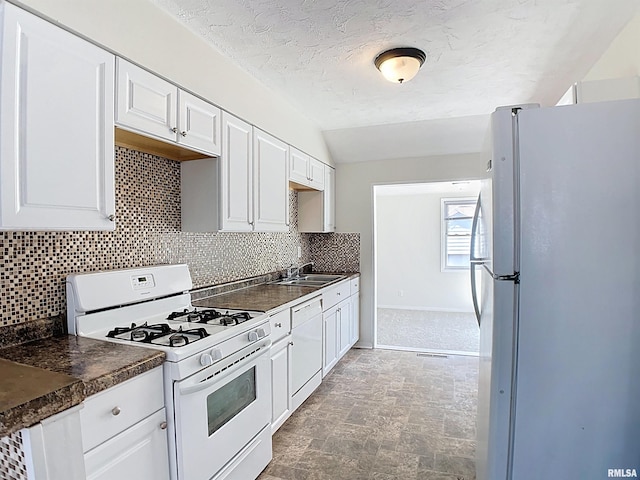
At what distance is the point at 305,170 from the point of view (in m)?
3.70

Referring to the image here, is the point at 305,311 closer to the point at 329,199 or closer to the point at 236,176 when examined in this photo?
the point at 236,176

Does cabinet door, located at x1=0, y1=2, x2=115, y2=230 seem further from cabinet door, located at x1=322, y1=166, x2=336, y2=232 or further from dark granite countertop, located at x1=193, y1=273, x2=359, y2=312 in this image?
cabinet door, located at x1=322, y1=166, x2=336, y2=232

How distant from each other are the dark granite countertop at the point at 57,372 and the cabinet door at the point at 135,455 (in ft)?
0.72

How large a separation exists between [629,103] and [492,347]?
1078 millimetres

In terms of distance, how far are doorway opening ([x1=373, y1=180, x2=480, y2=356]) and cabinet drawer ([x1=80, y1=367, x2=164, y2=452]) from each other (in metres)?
4.86

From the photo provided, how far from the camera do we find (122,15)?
1.62 meters

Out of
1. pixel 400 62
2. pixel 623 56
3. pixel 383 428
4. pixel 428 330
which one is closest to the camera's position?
pixel 623 56

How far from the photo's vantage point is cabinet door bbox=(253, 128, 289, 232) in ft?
8.93

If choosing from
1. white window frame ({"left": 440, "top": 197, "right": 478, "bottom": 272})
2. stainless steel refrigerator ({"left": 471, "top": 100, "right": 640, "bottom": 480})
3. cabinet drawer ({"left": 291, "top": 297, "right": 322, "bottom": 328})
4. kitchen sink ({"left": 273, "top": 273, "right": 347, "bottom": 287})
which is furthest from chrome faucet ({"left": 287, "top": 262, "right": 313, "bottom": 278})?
white window frame ({"left": 440, "top": 197, "right": 478, "bottom": 272})

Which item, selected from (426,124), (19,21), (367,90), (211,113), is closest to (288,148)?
(367,90)

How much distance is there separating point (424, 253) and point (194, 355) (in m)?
5.87

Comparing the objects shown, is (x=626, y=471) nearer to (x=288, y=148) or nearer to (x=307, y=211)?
(x=288, y=148)

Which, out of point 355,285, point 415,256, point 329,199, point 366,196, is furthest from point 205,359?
point 415,256

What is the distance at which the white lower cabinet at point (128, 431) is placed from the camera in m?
1.18
